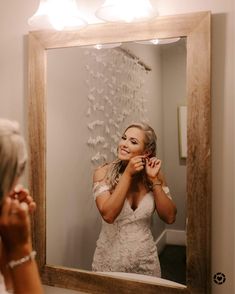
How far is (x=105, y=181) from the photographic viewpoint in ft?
4.20

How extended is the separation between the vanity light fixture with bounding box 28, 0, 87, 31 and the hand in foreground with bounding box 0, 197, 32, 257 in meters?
0.70

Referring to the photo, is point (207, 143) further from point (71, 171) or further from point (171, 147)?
point (71, 171)

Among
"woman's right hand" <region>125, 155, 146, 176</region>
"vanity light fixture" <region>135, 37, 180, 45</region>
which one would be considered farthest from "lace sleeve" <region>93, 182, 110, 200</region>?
"vanity light fixture" <region>135, 37, 180, 45</region>

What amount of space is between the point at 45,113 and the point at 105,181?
1.15 feet

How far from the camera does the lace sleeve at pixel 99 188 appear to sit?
4.19 feet

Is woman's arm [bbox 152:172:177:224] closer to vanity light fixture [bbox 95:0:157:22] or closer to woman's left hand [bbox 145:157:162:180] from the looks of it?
woman's left hand [bbox 145:157:162:180]

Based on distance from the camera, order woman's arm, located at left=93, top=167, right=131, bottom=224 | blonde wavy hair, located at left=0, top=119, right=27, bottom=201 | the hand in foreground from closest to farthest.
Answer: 1. blonde wavy hair, located at left=0, top=119, right=27, bottom=201
2. the hand in foreground
3. woman's arm, located at left=93, top=167, right=131, bottom=224

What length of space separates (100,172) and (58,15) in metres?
0.57

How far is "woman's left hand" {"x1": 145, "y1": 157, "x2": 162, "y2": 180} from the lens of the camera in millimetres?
1205

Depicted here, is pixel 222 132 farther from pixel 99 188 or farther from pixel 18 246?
pixel 18 246

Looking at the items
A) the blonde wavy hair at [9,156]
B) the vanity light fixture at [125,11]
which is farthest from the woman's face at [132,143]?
the blonde wavy hair at [9,156]

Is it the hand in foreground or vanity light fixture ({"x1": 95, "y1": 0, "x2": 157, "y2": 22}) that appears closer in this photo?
the hand in foreground

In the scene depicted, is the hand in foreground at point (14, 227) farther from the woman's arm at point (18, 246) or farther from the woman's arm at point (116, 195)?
the woman's arm at point (116, 195)

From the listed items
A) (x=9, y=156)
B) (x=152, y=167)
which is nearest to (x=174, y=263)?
(x=152, y=167)
